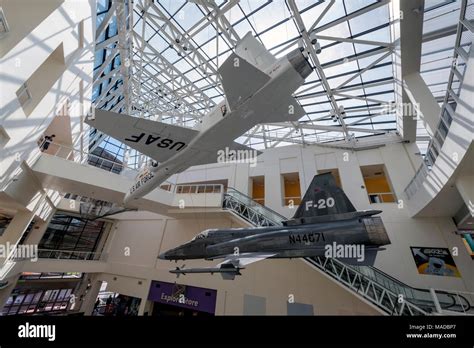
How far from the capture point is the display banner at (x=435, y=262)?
8.14 meters

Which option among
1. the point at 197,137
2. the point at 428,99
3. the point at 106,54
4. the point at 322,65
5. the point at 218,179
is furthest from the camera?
the point at 218,179

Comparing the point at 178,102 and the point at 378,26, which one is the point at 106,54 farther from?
the point at 378,26

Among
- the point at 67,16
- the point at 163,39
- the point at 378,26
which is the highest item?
the point at 163,39

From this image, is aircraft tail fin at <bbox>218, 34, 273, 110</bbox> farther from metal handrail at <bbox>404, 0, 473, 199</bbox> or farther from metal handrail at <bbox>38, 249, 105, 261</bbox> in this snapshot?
metal handrail at <bbox>38, 249, 105, 261</bbox>

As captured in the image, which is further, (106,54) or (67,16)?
(106,54)

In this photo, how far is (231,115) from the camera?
15.8ft

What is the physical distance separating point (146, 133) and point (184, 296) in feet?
35.1

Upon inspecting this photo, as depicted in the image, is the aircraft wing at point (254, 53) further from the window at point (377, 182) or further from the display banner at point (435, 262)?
the display banner at point (435, 262)

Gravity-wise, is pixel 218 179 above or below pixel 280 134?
below

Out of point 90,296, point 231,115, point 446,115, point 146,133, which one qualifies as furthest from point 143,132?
point 90,296

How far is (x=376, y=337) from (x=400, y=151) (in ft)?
41.7

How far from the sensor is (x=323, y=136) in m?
16.3

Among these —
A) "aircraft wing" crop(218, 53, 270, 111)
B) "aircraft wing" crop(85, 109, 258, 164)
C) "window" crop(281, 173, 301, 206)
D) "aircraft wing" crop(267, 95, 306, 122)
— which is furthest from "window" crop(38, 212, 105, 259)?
"aircraft wing" crop(267, 95, 306, 122)

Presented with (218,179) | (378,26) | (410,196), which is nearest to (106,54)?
(218,179)
